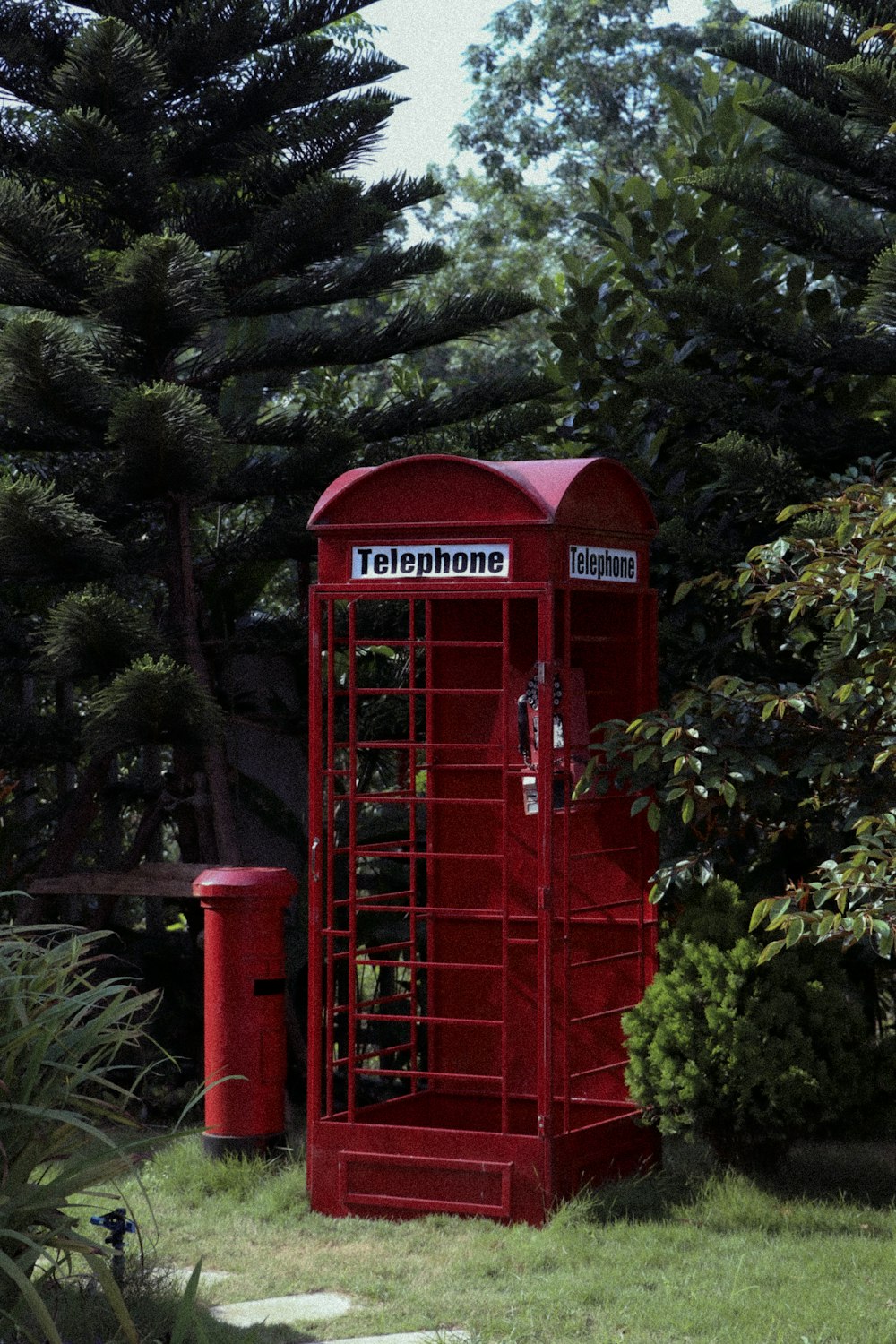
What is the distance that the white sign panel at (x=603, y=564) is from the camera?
574 centimetres

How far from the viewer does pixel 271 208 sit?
8.01 metres

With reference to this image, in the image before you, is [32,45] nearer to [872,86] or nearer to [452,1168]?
[872,86]

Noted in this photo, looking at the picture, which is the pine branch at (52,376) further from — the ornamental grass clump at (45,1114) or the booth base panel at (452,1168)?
the ornamental grass clump at (45,1114)

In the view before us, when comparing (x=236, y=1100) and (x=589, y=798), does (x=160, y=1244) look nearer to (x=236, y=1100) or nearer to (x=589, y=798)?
(x=236, y=1100)

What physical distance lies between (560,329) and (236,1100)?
3.92m

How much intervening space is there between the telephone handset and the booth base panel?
3.94ft

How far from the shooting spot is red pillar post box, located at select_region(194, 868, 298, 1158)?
6.28m

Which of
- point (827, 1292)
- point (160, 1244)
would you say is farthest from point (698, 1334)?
point (160, 1244)

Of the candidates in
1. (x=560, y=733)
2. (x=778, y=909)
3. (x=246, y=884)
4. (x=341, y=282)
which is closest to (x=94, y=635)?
(x=246, y=884)

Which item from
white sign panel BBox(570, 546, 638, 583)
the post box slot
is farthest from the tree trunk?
white sign panel BBox(570, 546, 638, 583)

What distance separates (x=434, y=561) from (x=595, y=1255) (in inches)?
94.3

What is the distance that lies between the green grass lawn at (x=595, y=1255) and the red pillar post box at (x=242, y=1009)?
15cm

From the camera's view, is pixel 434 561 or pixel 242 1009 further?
pixel 242 1009

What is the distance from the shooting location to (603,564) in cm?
596
